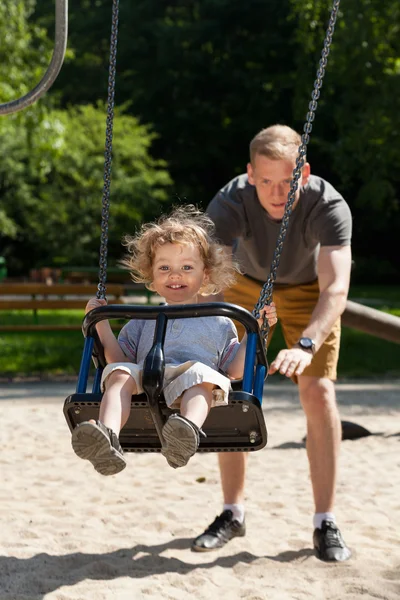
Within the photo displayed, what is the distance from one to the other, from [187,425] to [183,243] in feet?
2.63

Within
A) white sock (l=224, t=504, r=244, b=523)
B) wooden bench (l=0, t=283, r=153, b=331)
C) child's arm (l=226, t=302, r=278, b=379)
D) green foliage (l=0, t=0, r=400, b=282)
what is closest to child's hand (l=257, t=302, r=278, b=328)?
child's arm (l=226, t=302, r=278, b=379)

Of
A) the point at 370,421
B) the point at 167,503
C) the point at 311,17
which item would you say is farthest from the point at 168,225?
the point at 311,17

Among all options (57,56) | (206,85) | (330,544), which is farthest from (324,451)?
(206,85)

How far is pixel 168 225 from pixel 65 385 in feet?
24.3

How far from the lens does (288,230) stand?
4.29 m

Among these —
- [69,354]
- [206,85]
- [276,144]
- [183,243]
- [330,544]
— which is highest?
[276,144]

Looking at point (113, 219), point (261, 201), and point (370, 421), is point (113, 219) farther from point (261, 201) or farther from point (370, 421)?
point (261, 201)

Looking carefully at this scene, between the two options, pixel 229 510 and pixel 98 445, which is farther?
pixel 229 510

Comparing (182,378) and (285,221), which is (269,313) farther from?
(182,378)

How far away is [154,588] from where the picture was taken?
13.0 feet

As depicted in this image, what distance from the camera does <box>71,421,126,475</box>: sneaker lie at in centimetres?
310

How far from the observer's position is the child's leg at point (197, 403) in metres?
3.19

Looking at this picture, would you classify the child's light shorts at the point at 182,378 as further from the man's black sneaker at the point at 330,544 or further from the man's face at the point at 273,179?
the man's black sneaker at the point at 330,544

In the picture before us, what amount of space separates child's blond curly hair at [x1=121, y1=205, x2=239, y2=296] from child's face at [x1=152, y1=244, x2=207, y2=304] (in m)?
0.03
